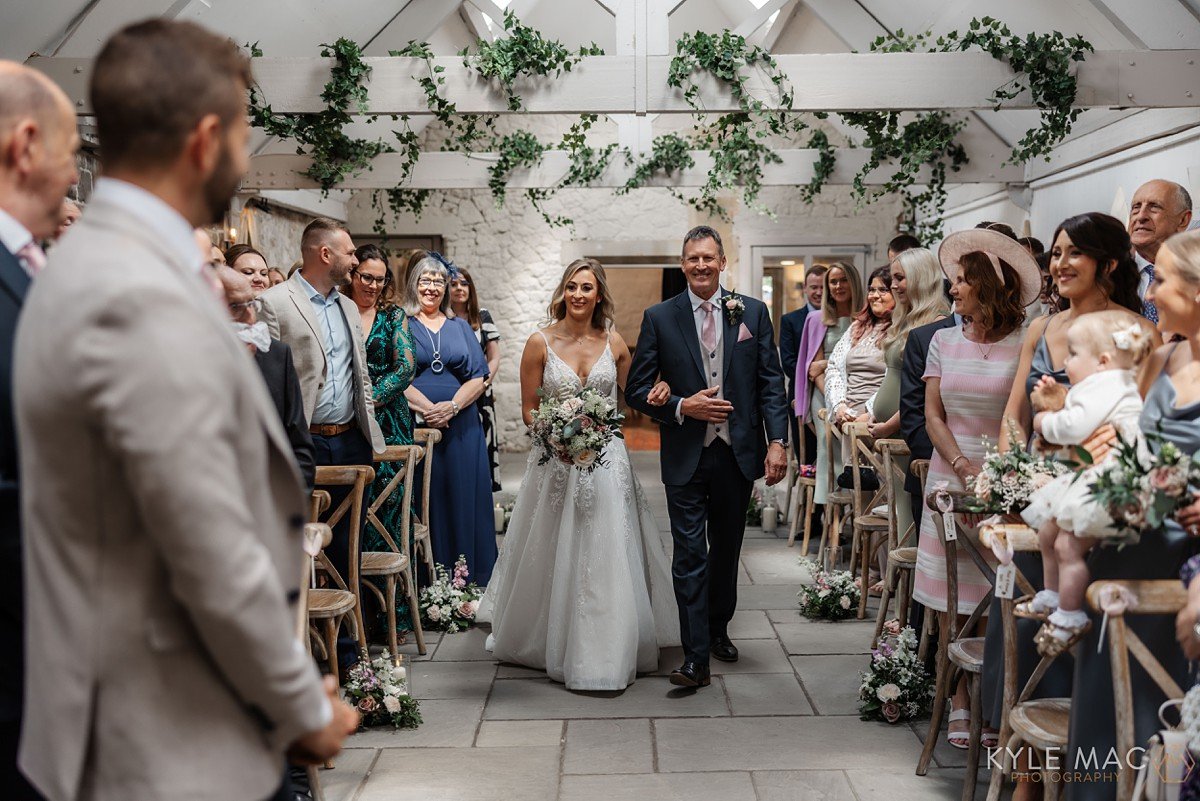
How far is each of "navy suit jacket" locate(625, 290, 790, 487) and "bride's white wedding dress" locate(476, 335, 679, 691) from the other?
27 centimetres

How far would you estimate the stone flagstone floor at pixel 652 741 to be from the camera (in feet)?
10.4

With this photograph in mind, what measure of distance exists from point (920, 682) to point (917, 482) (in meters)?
0.80

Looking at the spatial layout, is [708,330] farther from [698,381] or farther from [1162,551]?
[1162,551]

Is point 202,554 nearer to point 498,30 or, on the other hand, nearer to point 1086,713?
point 1086,713

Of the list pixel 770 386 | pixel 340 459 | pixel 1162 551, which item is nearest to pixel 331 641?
pixel 340 459

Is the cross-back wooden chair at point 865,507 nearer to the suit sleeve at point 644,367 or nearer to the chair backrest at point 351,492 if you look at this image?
the suit sleeve at point 644,367

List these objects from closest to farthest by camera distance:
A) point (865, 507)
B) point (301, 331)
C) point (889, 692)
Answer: point (889, 692)
point (301, 331)
point (865, 507)

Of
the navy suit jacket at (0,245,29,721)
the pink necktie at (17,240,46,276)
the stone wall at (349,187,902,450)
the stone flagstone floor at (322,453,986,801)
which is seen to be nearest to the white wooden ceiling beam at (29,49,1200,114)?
the stone flagstone floor at (322,453,986,801)

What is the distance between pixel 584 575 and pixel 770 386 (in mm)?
1072

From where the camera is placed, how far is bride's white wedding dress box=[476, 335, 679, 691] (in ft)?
13.4

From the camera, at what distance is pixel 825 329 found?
6.61m

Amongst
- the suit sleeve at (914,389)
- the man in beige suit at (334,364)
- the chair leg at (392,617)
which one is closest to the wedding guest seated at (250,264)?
the man in beige suit at (334,364)

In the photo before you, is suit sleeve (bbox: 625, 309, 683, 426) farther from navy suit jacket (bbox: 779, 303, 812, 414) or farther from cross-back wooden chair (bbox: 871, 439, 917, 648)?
navy suit jacket (bbox: 779, 303, 812, 414)

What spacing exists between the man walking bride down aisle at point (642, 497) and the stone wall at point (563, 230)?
6.83 m
